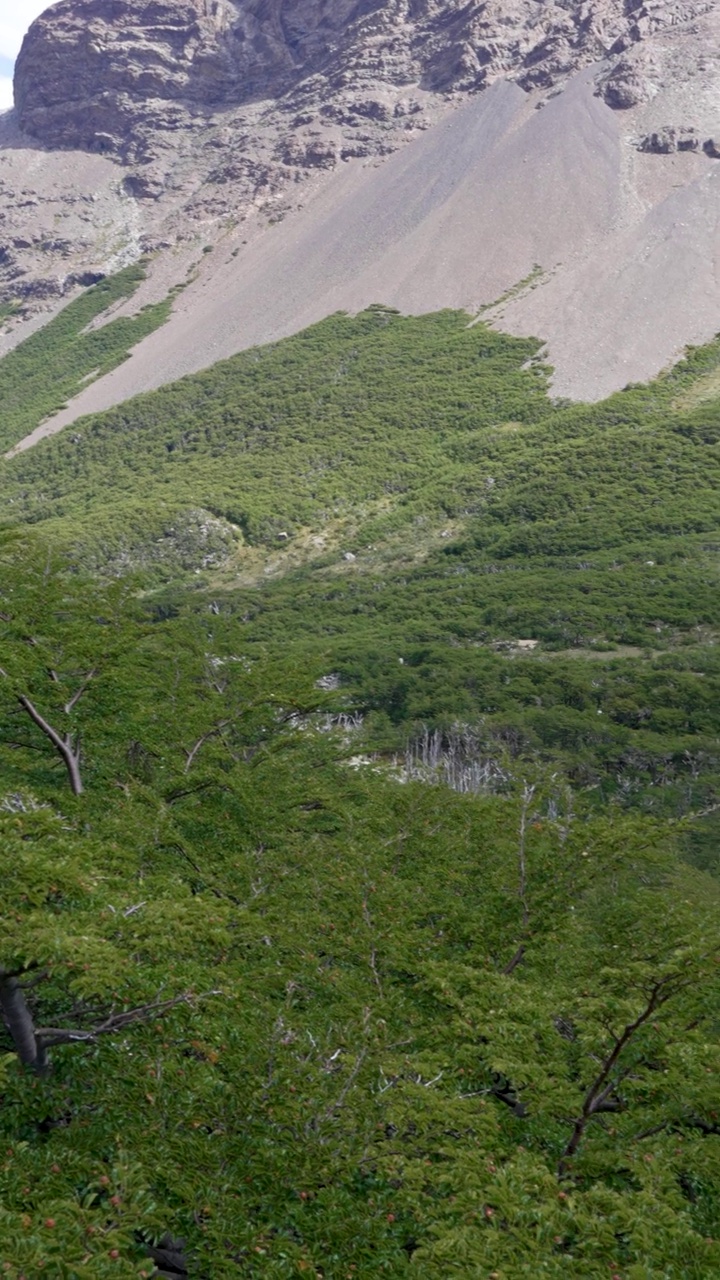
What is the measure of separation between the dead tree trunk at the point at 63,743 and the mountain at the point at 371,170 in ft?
340

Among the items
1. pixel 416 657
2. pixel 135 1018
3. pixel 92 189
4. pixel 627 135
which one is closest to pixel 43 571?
pixel 135 1018

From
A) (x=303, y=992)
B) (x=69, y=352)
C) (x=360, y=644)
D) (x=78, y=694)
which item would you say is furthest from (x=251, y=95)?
(x=303, y=992)

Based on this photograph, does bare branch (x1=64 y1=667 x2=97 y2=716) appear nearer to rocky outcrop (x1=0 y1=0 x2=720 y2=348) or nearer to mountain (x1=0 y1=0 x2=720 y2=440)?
mountain (x1=0 y1=0 x2=720 y2=440)

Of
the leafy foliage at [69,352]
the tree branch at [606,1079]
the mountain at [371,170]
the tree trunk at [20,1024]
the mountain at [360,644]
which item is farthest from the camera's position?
the leafy foliage at [69,352]

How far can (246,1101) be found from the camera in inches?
289

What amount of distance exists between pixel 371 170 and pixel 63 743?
15528cm

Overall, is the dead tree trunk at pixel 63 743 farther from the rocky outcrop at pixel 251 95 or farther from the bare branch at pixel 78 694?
the rocky outcrop at pixel 251 95

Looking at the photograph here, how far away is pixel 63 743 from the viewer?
1383 cm

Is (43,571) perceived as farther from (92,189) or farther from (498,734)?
(92,189)

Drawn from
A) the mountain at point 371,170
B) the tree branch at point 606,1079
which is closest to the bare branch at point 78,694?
the tree branch at point 606,1079

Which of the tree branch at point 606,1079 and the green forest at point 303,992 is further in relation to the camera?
the tree branch at point 606,1079

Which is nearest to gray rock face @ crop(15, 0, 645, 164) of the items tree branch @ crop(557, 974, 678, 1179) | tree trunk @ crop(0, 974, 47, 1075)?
tree branch @ crop(557, 974, 678, 1179)

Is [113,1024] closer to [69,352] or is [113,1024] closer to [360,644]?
[360,644]

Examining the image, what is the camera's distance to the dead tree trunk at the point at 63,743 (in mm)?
13359
